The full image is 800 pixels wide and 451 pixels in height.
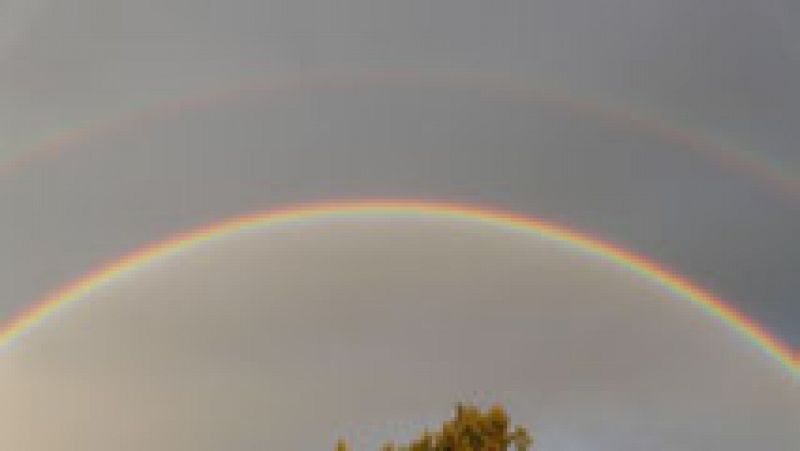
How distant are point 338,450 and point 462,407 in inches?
116

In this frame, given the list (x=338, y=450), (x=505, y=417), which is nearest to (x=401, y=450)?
(x=338, y=450)

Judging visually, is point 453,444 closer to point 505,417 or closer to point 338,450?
point 505,417

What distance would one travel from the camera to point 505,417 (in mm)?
16828

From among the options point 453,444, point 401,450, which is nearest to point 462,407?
point 453,444

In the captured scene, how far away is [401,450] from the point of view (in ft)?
58.9

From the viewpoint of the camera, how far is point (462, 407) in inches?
676

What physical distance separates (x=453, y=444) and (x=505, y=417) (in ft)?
4.20

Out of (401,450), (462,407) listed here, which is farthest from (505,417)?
(401,450)

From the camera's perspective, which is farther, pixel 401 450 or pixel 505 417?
pixel 401 450

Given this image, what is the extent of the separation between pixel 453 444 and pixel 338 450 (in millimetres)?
2599

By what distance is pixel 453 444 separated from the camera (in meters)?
16.8

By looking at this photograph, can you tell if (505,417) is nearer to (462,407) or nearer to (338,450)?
(462,407)

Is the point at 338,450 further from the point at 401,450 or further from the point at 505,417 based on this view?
the point at 505,417

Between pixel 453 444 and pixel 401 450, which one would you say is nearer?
pixel 453 444
